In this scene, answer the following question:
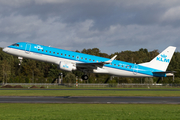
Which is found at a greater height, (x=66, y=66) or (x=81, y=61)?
(x=81, y=61)

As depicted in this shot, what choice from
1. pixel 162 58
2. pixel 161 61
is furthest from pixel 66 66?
pixel 162 58

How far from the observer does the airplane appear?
4472cm

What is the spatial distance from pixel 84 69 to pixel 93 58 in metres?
2.95

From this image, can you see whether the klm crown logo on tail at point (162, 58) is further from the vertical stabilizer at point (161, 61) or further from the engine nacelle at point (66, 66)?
the engine nacelle at point (66, 66)

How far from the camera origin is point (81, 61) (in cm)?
4759

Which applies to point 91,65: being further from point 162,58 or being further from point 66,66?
point 162,58

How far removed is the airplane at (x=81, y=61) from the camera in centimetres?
4472

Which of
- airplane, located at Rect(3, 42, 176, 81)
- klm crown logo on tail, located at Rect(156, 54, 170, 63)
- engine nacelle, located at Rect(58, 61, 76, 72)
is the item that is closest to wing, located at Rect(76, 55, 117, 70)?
airplane, located at Rect(3, 42, 176, 81)

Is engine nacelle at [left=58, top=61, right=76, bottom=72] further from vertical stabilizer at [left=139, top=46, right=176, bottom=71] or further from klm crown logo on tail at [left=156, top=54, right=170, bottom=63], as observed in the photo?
klm crown logo on tail at [left=156, top=54, right=170, bottom=63]

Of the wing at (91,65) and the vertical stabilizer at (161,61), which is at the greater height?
the vertical stabilizer at (161,61)

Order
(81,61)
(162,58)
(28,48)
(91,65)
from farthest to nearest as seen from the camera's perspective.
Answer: (162,58), (81,61), (91,65), (28,48)

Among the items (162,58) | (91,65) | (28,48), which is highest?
(28,48)

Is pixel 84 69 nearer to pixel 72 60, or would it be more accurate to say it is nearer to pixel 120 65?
pixel 72 60

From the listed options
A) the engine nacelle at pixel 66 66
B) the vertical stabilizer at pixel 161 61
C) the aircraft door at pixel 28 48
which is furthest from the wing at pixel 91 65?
the vertical stabilizer at pixel 161 61
